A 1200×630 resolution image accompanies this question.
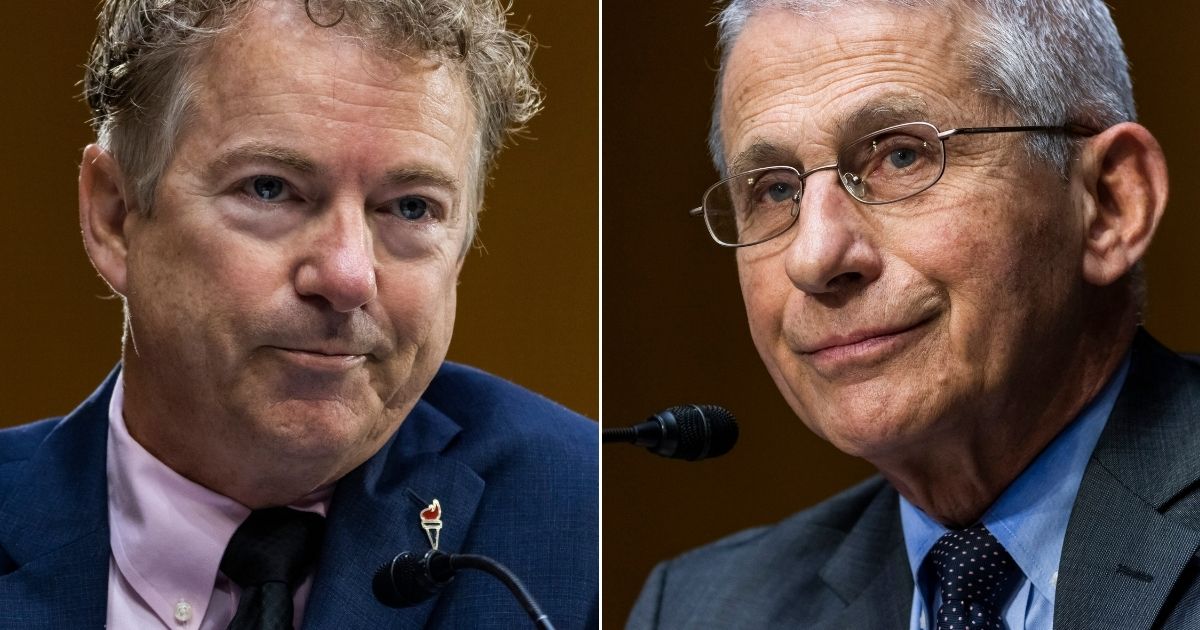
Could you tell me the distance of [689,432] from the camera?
1.99 meters

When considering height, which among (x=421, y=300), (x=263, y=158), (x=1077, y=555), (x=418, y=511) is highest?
(x=263, y=158)

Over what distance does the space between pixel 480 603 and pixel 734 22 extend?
1018 mm

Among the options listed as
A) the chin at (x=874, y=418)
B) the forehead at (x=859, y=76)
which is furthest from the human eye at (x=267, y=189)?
the chin at (x=874, y=418)

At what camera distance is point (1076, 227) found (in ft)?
6.64

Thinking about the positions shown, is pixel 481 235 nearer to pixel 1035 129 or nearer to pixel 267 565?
pixel 267 565

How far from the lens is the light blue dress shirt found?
200 cm

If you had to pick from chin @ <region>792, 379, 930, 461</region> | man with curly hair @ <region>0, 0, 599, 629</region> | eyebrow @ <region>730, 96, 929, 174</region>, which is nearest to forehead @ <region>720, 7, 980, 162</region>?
eyebrow @ <region>730, 96, 929, 174</region>

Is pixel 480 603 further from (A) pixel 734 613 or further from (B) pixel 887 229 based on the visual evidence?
(B) pixel 887 229

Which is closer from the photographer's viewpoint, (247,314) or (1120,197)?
(247,314)

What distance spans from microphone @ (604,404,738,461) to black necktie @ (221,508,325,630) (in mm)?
511

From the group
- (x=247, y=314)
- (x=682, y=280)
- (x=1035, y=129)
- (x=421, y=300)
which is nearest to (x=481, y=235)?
(x=421, y=300)

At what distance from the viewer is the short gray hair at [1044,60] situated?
199 centimetres

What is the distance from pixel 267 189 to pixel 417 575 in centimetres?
57

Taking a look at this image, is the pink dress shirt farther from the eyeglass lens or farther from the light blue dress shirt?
the light blue dress shirt
